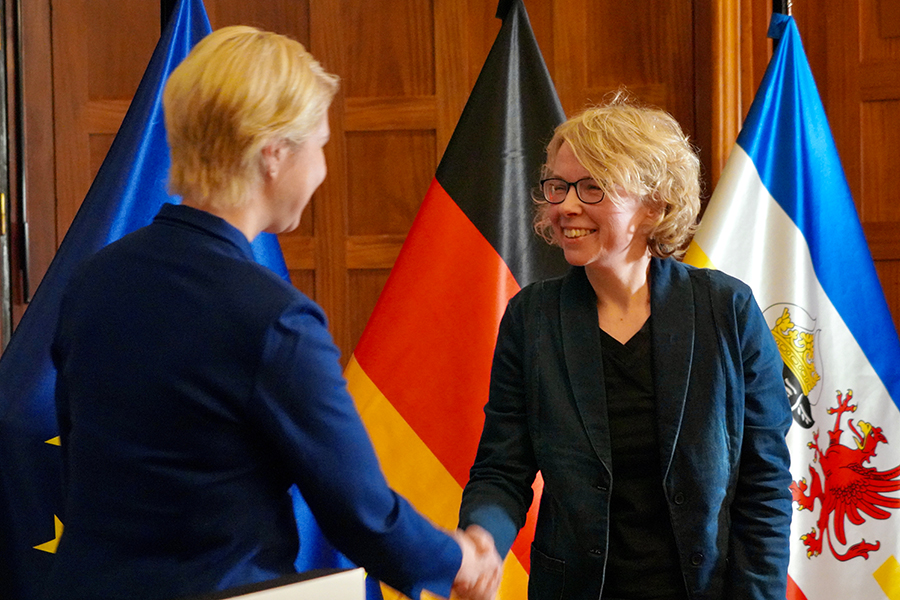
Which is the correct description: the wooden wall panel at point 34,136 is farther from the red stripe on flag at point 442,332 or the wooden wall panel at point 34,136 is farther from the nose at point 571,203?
the nose at point 571,203

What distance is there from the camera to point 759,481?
1.27m

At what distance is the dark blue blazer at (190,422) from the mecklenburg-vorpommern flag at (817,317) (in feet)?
4.00

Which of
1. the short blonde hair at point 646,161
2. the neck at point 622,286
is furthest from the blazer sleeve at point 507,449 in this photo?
the short blonde hair at point 646,161

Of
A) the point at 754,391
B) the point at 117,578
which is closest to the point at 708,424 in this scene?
the point at 754,391

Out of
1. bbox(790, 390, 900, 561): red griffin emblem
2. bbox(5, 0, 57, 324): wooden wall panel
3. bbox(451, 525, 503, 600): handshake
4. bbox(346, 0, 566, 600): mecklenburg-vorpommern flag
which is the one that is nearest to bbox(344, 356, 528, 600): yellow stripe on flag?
bbox(346, 0, 566, 600): mecklenburg-vorpommern flag

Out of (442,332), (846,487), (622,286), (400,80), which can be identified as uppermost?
(400,80)

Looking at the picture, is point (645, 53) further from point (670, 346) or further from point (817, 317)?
point (670, 346)

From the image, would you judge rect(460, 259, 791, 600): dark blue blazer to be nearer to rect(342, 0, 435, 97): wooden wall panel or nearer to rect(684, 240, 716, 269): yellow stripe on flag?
rect(684, 240, 716, 269): yellow stripe on flag

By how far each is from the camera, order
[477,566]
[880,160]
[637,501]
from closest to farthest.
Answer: [477,566], [637,501], [880,160]

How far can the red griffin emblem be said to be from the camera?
1.75 metres

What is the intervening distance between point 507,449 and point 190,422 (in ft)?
2.08

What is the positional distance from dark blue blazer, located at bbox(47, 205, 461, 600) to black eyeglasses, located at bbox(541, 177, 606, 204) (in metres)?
0.60

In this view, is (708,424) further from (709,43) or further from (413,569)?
(709,43)

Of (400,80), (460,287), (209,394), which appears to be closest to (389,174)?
(400,80)
